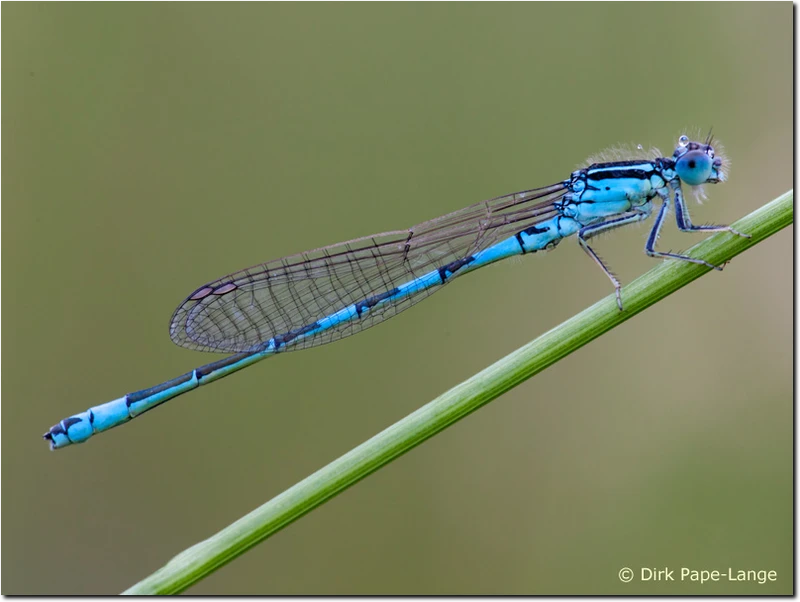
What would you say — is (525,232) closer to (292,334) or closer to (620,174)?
(620,174)

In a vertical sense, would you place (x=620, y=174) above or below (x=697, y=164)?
above

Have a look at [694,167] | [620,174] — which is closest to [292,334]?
[620,174]

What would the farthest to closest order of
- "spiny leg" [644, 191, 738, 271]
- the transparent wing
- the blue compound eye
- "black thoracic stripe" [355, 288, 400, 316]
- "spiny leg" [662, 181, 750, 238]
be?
1. "black thoracic stripe" [355, 288, 400, 316]
2. the transparent wing
3. the blue compound eye
4. "spiny leg" [662, 181, 750, 238]
5. "spiny leg" [644, 191, 738, 271]

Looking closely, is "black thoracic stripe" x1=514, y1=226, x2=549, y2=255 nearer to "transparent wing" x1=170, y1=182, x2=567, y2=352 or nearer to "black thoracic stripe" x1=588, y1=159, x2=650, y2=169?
"transparent wing" x1=170, y1=182, x2=567, y2=352

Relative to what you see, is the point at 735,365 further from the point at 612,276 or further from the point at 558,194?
the point at 612,276

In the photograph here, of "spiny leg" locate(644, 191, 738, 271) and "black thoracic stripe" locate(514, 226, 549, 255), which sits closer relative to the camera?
"spiny leg" locate(644, 191, 738, 271)

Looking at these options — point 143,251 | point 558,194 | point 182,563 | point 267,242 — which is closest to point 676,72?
point 558,194

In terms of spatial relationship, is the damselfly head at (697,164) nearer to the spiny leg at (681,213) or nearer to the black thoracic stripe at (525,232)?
the spiny leg at (681,213)

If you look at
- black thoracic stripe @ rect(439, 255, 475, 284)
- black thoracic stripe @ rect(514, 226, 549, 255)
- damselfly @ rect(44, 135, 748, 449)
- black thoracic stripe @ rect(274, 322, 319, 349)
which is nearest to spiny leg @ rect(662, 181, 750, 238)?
damselfly @ rect(44, 135, 748, 449)
